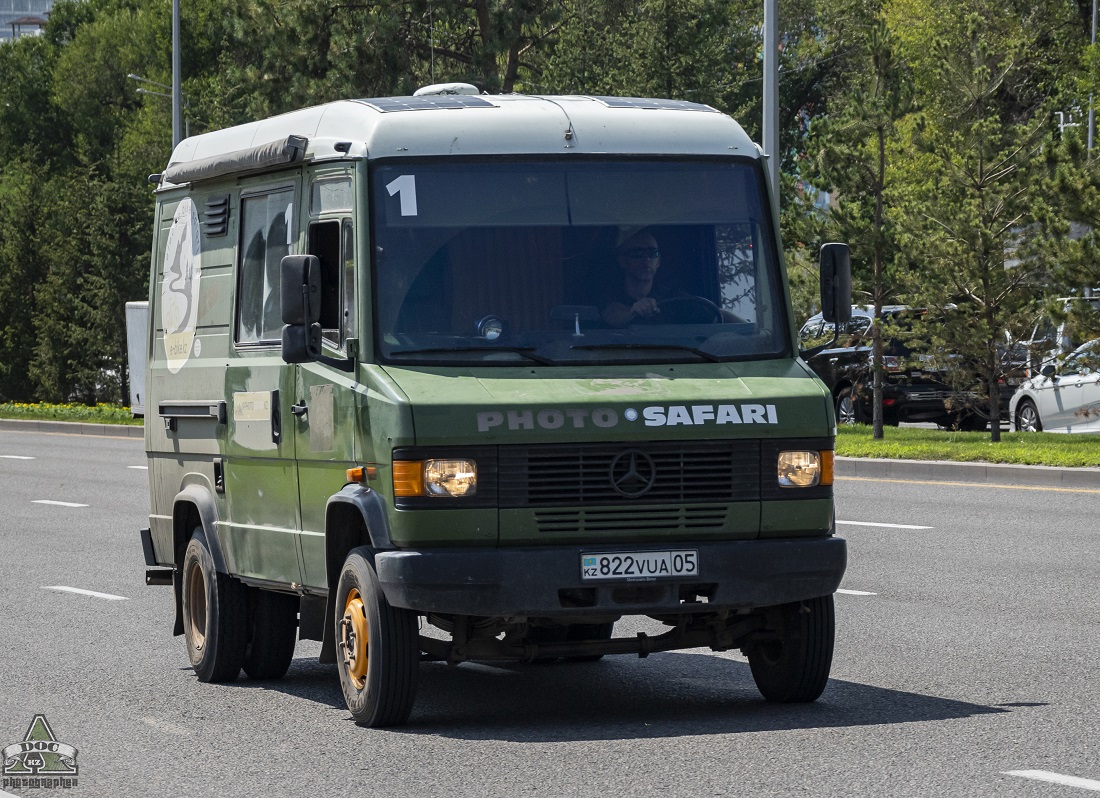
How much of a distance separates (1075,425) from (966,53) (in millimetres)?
5429

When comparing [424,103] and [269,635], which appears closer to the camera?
[424,103]

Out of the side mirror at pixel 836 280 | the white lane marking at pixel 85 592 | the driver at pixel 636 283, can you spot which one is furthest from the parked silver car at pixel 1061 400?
the driver at pixel 636 283

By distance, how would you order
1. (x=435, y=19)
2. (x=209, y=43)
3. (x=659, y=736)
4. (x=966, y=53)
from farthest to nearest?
(x=209, y=43) < (x=435, y=19) < (x=966, y=53) < (x=659, y=736)

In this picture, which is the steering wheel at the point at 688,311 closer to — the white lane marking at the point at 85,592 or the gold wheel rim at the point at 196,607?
the gold wheel rim at the point at 196,607

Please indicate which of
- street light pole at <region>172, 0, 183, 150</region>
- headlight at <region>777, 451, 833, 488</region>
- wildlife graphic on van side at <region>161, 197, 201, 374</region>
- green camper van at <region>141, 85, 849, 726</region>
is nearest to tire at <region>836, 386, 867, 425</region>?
street light pole at <region>172, 0, 183, 150</region>

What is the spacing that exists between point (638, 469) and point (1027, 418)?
21.7m

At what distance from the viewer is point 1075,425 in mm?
27031

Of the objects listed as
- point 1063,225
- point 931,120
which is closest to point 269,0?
point 931,120

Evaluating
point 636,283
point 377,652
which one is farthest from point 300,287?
point 377,652

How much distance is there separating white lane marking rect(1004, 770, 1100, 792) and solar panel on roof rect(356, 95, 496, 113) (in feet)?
11.9

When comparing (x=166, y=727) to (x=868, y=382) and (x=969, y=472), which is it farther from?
(x=868, y=382)

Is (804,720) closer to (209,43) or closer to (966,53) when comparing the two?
(966,53)

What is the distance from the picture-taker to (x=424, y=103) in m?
8.34

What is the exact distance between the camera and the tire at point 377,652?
7402 mm
